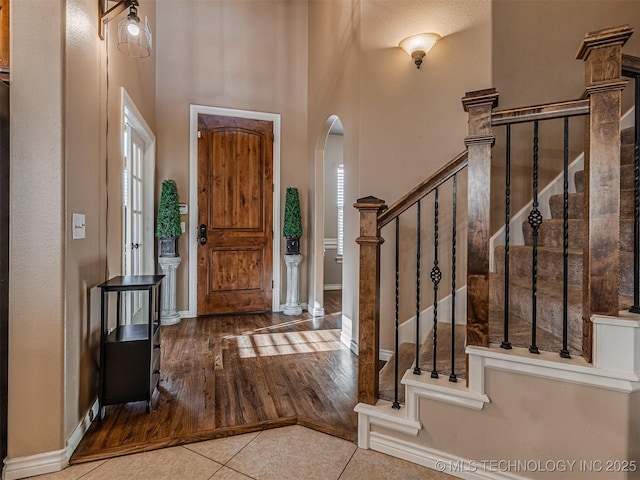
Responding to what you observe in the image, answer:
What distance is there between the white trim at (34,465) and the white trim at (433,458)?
149cm

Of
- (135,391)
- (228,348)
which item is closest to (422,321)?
(228,348)

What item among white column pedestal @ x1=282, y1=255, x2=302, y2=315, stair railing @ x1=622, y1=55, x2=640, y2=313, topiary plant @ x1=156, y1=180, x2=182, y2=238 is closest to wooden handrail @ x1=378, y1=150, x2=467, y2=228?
stair railing @ x1=622, y1=55, x2=640, y2=313

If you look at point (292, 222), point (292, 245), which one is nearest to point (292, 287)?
point (292, 245)

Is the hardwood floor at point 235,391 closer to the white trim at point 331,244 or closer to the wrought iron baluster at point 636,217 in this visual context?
the wrought iron baluster at point 636,217

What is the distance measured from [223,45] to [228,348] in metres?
3.56

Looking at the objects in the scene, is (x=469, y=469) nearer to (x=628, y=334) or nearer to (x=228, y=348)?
(x=628, y=334)

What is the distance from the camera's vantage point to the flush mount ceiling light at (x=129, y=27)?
2037 mm

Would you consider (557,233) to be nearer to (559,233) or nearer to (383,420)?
(559,233)

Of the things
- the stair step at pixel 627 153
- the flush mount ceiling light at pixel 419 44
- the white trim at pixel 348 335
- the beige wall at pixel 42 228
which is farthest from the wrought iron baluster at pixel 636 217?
the beige wall at pixel 42 228

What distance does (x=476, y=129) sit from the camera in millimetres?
1578

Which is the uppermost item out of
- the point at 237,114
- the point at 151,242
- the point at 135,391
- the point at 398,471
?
the point at 237,114

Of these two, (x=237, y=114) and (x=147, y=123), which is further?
(x=237, y=114)

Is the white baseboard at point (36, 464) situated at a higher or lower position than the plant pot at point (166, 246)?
lower

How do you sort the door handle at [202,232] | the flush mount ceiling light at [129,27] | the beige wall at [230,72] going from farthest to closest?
the door handle at [202,232] → the beige wall at [230,72] → the flush mount ceiling light at [129,27]
